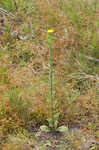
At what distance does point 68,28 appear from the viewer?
3406 mm

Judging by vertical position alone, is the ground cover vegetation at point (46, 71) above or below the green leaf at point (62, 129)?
above

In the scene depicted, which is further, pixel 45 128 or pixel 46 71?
pixel 46 71

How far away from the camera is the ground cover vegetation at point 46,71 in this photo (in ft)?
8.05

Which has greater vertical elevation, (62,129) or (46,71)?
(46,71)

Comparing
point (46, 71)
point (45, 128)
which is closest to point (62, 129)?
point (45, 128)

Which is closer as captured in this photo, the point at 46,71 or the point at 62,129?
the point at 62,129

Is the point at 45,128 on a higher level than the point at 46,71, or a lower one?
lower

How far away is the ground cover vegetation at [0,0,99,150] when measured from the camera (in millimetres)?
2455

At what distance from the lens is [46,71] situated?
10.2ft

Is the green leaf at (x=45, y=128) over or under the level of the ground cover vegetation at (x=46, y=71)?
under

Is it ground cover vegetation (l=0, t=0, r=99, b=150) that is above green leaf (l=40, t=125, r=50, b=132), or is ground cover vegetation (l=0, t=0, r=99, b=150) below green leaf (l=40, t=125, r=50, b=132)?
above

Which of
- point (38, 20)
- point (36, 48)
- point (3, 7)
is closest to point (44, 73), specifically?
point (36, 48)

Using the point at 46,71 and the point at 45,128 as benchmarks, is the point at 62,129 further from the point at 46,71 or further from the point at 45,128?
the point at 46,71

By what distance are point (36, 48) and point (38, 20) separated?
1.79 feet
